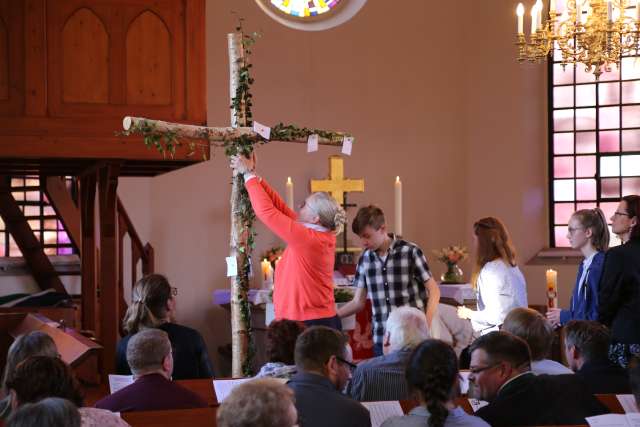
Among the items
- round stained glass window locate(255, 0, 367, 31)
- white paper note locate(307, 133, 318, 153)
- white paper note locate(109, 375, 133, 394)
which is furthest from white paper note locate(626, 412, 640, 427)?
round stained glass window locate(255, 0, 367, 31)

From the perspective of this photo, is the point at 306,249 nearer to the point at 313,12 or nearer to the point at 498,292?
the point at 498,292

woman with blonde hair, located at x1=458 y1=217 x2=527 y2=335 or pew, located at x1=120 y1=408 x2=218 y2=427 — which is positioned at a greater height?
woman with blonde hair, located at x1=458 y1=217 x2=527 y2=335

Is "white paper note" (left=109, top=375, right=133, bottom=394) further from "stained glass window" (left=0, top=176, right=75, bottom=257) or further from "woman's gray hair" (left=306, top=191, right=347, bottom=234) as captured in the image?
"stained glass window" (left=0, top=176, right=75, bottom=257)

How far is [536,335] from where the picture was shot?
416cm

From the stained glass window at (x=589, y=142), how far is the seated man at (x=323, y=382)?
800cm

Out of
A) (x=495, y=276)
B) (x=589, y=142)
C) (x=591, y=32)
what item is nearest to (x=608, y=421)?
(x=495, y=276)

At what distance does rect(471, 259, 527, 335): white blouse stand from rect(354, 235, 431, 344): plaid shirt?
1.22 feet

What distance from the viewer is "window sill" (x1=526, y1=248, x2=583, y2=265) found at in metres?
11.0

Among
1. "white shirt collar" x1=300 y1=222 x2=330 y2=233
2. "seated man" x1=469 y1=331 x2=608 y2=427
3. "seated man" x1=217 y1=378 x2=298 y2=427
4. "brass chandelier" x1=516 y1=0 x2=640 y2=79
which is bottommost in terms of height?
"seated man" x1=469 y1=331 x2=608 y2=427

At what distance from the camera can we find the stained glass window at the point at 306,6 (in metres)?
11.6

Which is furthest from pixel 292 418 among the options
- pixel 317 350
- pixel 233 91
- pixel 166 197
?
pixel 166 197

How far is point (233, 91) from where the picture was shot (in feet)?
18.6

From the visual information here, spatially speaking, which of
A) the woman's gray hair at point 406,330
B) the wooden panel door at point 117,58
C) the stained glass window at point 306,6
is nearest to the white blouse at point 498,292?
the woman's gray hair at point 406,330

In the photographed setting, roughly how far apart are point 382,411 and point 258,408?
128cm
